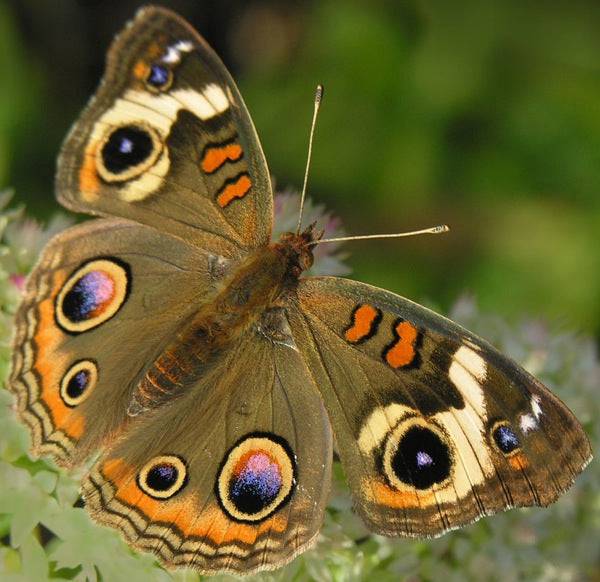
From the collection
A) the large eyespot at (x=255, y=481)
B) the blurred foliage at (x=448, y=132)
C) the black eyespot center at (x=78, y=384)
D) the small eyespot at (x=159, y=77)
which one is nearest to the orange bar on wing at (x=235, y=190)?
the small eyespot at (x=159, y=77)

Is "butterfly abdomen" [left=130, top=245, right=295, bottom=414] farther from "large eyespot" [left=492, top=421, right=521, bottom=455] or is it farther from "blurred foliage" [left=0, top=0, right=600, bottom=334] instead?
"blurred foliage" [left=0, top=0, right=600, bottom=334]

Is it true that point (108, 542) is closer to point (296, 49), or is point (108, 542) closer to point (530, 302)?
point (530, 302)

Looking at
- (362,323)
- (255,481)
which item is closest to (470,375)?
(362,323)

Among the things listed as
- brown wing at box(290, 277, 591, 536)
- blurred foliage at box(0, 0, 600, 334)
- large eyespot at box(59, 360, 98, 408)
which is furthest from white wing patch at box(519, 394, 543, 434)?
blurred foliage at box(0, 0, 600, 334)

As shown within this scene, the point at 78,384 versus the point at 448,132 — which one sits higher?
the point at 448,132

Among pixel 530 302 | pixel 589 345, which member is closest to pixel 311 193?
pixel 530 302

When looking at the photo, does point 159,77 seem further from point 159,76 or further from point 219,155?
point 219,155
